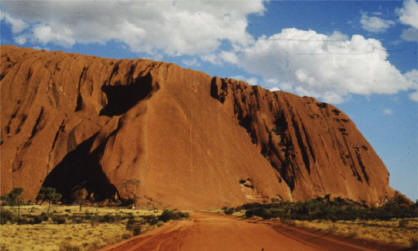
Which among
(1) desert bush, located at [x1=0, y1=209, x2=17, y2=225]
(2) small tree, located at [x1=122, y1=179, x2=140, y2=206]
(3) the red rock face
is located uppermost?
(3) the red rock face

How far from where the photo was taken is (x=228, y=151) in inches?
2835

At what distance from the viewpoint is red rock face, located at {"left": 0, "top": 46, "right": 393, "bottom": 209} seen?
5853 cm

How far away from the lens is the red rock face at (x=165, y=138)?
5853cm

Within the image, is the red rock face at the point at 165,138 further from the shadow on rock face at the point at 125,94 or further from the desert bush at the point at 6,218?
the desert bush at the point at 6,218

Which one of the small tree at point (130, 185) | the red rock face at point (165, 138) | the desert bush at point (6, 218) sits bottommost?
the desert bush at point (6, 218)

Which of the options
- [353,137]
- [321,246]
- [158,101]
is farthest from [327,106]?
[321,246]

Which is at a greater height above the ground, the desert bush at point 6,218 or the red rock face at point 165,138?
the red rock face at point 165,138

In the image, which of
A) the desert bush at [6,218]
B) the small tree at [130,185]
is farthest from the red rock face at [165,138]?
the desert bush at [6,218]

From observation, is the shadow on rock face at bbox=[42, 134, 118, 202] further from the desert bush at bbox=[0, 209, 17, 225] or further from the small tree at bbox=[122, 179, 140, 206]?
the desert bush at bbox=[0, 209, 17, 225]

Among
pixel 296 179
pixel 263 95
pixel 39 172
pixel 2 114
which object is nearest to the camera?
pixel 39 172

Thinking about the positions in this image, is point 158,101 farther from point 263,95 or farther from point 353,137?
point 353,137

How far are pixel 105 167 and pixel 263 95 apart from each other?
165 feet

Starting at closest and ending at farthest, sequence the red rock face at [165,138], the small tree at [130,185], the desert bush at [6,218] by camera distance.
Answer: the desert bush at [6,218]
the small tree at [130,185]
the red rock face at [165,138]

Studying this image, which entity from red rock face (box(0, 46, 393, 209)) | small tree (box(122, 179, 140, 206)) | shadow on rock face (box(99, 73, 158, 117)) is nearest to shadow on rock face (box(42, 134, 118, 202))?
red rock face (box(0, 46, 393, 209))
